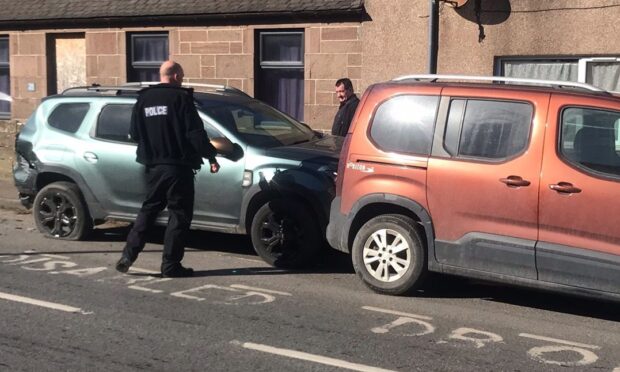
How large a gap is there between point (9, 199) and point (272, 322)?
23.5 ft

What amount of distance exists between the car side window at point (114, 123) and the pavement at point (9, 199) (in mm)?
3034

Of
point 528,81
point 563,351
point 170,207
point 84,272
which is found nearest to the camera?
point 563,351

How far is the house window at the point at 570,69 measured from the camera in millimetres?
10898

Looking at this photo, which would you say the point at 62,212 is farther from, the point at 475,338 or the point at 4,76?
the point at 4,76

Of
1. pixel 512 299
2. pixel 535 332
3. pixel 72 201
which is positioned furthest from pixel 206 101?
pixel 535 332

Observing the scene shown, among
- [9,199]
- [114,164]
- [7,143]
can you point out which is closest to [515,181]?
[114,164]

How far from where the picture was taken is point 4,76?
16.7 m

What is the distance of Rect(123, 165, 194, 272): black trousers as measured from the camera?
6875 mm

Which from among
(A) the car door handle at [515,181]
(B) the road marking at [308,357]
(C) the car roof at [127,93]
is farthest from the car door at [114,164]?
(A) the car door handle at [515,181]

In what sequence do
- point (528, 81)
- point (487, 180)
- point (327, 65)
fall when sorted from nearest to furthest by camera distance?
point (487, 180) < point (528, 81) < point (327, 65)

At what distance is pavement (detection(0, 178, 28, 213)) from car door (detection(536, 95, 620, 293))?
7.64 metres

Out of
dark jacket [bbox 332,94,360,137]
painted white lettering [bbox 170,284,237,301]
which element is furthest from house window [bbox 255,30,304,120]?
painted white lettering [bbox 170,284,237,301]

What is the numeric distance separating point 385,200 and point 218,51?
8.03 m

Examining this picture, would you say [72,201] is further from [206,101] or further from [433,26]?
[433,26]
